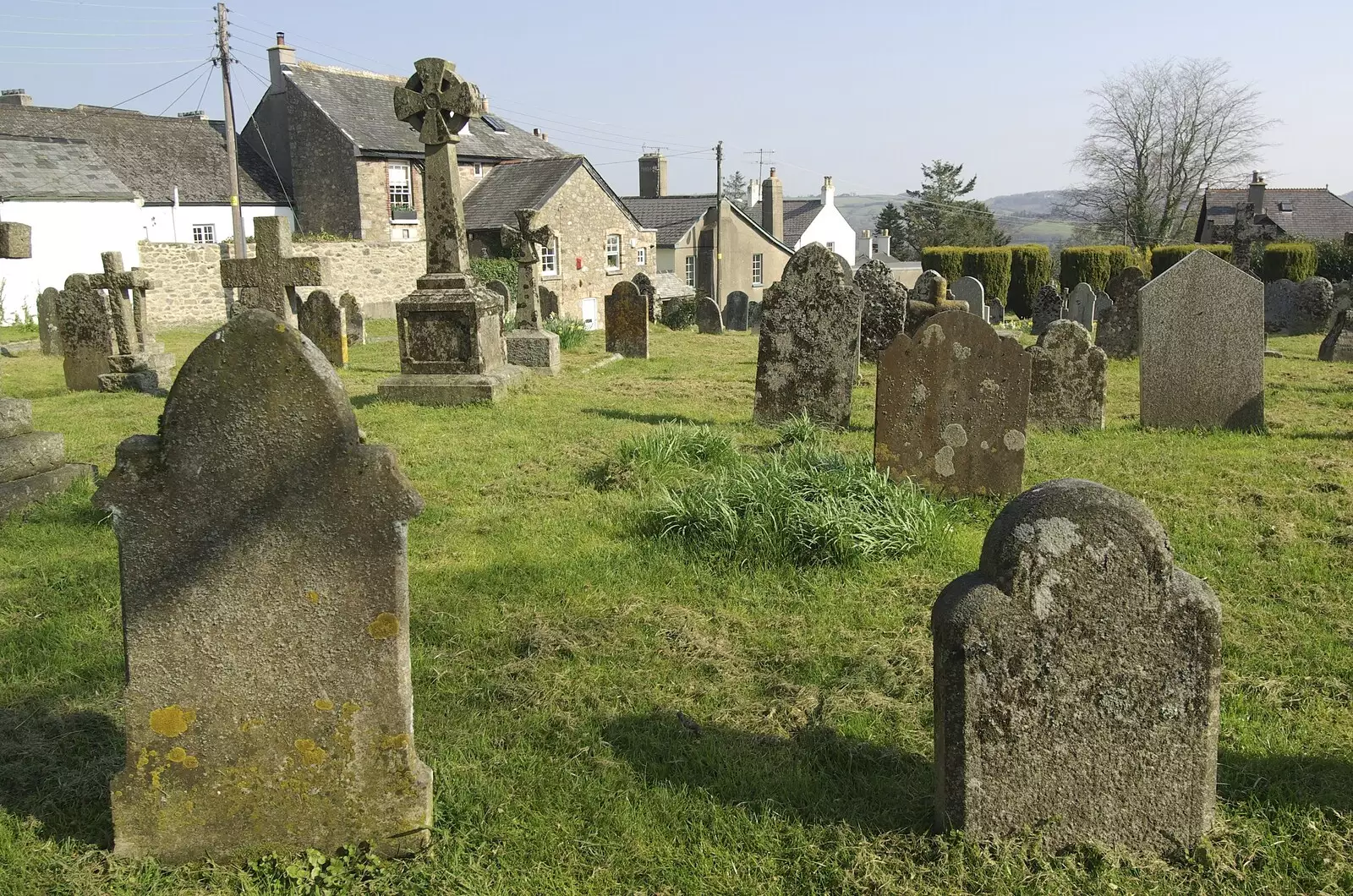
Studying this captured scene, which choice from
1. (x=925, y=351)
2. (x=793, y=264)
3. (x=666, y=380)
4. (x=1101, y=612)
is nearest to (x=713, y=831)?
(x=1101, y=612)

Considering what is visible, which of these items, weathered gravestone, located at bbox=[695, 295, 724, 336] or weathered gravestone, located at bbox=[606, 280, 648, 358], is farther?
weathered gravestone, located at bbox=[695, 295, 724, 336]

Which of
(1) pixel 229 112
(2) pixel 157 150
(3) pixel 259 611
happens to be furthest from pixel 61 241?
(3) pixel 259 611

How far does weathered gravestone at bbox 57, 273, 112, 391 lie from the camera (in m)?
12.5

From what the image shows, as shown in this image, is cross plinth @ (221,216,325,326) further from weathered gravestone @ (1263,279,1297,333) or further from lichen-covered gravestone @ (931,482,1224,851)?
weathered gravestone @ (1263,279,1297,333)

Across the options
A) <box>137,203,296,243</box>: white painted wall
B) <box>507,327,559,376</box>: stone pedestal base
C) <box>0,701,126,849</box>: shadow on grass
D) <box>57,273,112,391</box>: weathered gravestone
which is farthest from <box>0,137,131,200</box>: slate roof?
<box>0,701,126,849</box>: shadow on grass

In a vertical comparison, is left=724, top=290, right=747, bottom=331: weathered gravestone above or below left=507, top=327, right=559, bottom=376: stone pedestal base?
above

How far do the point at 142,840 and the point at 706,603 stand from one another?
276cm

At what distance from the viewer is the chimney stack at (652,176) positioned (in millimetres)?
47969

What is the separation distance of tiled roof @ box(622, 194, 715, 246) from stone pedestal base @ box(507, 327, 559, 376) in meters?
28.2

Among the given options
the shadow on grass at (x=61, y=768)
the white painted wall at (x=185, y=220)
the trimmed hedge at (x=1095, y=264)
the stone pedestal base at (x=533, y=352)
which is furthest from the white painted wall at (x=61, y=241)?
the trimmed hedge at (x=1095, y=264)

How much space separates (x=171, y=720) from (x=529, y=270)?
13.1 metres

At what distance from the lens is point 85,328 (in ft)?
41.4

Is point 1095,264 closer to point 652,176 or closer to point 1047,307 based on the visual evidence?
point 1047,307

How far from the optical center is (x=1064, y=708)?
297 cm
